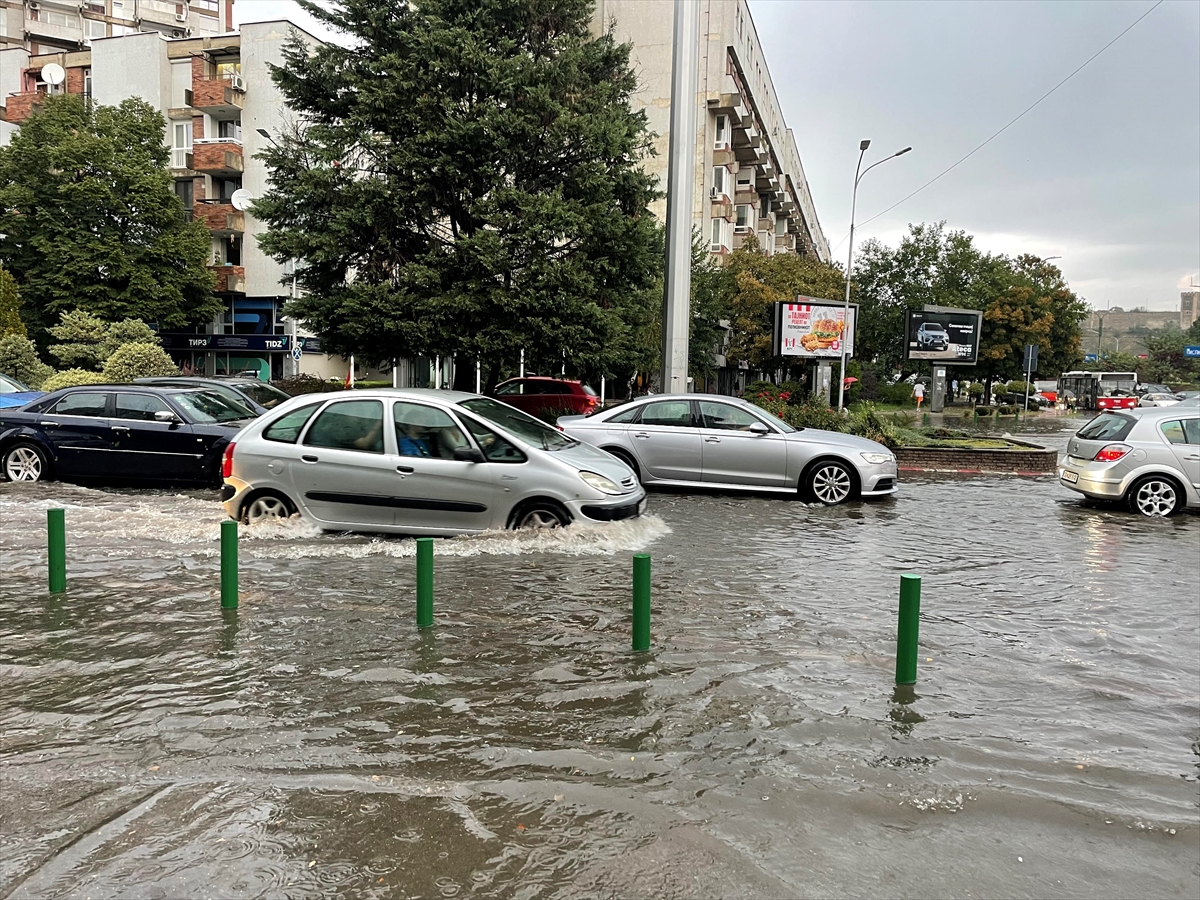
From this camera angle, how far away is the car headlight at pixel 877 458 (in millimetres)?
12641

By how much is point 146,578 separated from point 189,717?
3537 millimetres

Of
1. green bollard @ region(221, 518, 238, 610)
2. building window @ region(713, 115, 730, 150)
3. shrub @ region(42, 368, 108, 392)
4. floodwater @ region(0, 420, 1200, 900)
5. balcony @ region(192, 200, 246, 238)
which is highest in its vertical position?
building window @ region(713, 115, 730, 150)

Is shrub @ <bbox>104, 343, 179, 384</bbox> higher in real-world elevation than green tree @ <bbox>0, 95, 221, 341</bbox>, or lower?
lower

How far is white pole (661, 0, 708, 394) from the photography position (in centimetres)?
1700

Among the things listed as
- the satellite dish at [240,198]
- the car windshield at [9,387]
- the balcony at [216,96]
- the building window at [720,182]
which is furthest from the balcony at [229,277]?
the car windshield at [9,387]

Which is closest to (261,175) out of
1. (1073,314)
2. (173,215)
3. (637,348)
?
(173,215)

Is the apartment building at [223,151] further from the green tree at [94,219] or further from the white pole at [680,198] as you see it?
the white pole at [680,198]

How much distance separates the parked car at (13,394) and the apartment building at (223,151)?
23.5 meters

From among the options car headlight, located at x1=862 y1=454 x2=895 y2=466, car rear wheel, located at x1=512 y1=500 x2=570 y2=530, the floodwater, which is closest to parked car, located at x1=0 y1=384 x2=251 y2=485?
the floodwater

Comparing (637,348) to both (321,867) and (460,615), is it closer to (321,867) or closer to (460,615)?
(460,615)

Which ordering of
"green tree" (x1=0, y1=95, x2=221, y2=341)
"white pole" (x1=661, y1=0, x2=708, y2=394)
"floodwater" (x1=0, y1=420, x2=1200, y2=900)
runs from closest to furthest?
1. "floodwater" (x1=0, y1=420, x2=1200, y2=900)
2. "white pole" (x1=661, y1=0, x2=708, y2=394)
3. "green tree" (x1=0, y1=95, x2=221, y2=341)

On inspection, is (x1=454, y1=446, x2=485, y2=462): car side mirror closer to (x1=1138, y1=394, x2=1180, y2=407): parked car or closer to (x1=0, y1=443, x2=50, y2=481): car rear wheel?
(x1=0, y1=443, x2=50, y2=481): car rear wheel

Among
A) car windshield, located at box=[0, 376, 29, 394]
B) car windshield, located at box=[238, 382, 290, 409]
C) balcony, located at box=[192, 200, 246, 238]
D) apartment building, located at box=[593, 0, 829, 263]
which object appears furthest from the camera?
balcony, located at box=[192, 200, 246, 238]

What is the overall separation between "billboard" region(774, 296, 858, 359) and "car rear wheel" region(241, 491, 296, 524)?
80.1 feet
